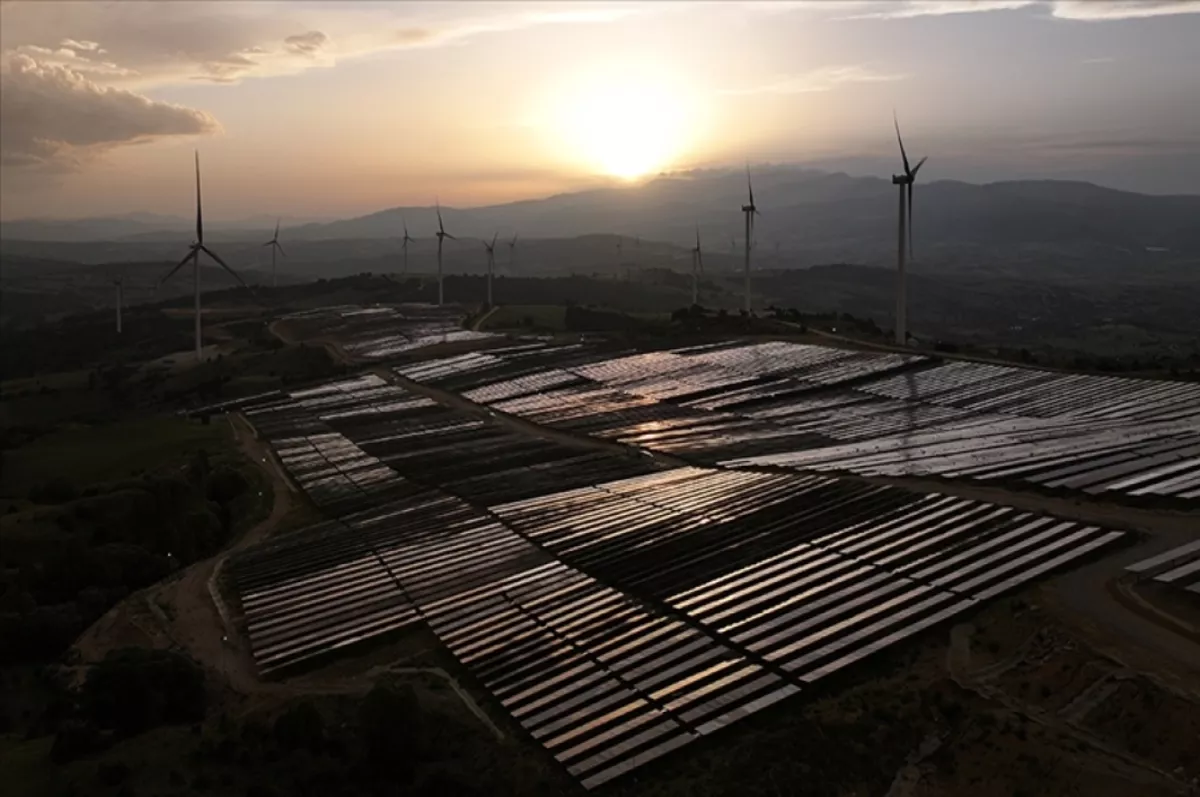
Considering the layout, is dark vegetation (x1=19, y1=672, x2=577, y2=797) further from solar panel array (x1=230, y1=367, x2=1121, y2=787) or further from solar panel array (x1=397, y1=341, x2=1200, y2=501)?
solar panel array (x1=397, y1=341, x2=1200, y2=501)

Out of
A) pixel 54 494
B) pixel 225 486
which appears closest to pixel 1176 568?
pixel 225 486

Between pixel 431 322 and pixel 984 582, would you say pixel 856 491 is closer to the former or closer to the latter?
pixel 984 582

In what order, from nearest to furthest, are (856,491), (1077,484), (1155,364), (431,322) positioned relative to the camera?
(1077,484)
(856,491)
(1155,364)
(431,322)

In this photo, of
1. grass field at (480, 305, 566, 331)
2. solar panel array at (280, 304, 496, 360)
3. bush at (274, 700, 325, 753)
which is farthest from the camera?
grass field at (480, 305, 566, 331)

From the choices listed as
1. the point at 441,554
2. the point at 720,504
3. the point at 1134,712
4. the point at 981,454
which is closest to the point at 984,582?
the point at 1134,712

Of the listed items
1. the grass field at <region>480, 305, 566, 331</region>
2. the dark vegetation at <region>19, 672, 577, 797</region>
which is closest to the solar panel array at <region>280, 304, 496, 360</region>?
the grass field at <region>480, 305, 566, 331</region>

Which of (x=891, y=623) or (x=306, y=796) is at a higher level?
(x=891, y=623)
